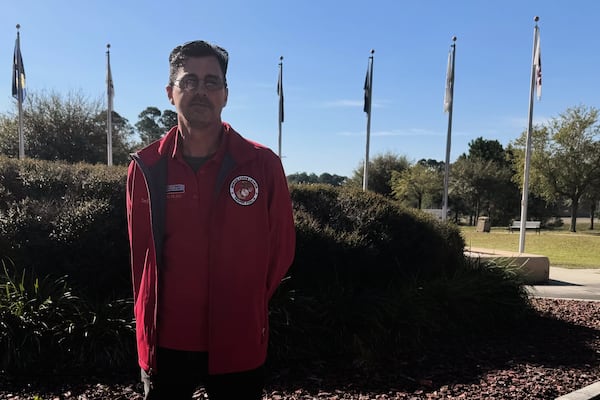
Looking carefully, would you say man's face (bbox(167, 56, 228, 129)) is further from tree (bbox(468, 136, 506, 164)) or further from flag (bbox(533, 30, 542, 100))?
tree (bbox(468, 136, 506, 164))

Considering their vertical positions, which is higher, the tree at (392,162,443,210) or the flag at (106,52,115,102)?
the flag at (106,52,115,102)

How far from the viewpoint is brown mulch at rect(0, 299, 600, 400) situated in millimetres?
3562

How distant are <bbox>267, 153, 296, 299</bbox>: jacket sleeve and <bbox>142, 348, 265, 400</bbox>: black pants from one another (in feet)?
1.16

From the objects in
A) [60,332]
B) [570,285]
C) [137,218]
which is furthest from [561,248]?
[137,218]

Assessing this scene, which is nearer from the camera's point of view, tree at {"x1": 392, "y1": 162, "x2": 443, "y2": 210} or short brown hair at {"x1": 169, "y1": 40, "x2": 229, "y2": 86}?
short brown hair at {"x1": 169, "y1": 40, "x2": 229, "y2": 86}

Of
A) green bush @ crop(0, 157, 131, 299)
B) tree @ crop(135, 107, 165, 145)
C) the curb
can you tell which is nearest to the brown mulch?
the curb

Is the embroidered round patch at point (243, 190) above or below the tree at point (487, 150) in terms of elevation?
below

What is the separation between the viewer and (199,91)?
1.97m

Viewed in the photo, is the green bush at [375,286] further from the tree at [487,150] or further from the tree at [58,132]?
the tree at [487,150]

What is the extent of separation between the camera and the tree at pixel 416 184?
50688 mm

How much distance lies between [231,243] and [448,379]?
2919 millimetres

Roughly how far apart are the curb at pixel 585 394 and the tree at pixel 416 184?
4678cm

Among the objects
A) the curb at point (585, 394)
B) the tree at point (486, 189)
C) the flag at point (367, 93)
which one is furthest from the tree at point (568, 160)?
the curb at point (585, 394)

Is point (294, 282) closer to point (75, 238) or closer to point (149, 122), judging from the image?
point (75, 238)
